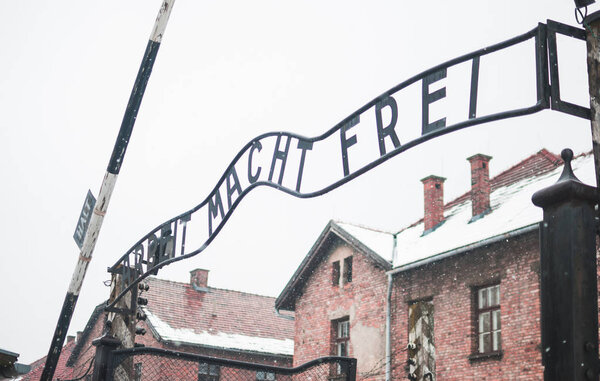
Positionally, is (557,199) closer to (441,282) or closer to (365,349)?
(441,282)

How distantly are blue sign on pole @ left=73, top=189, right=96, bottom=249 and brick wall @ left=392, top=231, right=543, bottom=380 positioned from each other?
9515 millimetres

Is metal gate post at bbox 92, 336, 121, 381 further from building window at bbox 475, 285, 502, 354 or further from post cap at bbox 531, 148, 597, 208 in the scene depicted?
building window at bbox 475, 285, 502, 354

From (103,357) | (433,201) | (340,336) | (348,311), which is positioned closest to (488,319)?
(433,201)

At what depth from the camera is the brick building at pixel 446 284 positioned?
47.3 feet

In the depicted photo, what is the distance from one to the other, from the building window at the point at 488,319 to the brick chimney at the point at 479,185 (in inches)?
95.4

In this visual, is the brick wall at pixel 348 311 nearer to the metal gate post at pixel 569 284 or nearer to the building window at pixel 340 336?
the building window at pixel 340 336

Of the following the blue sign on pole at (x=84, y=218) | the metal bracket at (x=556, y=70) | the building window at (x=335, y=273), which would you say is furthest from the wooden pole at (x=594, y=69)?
the building window at (x=335, y=273)

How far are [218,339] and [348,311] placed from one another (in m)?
9.39

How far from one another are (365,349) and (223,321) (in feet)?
38.4

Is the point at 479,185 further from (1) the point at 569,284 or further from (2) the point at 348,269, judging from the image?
(1) the point at 569,284

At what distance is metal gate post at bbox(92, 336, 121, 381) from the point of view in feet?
18.8

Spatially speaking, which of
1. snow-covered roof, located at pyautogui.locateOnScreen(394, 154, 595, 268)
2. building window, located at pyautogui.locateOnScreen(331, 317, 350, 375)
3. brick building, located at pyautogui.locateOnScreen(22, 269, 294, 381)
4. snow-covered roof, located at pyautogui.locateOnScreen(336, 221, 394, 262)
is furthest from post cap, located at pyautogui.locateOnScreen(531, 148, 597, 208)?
brick building, located at pyautogui.locateOnScreen(22, 269, 294, 381)

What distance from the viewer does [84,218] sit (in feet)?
27.5

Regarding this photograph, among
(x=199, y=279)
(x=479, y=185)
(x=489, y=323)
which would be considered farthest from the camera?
(x=199, y=279)
